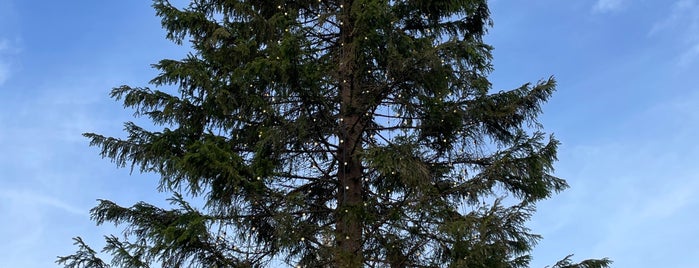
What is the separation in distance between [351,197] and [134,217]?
289cm

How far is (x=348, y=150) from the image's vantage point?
9.74 meters

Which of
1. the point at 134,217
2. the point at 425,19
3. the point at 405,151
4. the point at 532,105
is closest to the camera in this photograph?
the point at 405,151

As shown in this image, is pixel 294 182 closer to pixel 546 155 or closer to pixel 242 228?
pixel 242 228

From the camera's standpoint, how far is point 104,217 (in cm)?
943

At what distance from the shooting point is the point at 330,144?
970 centimetres

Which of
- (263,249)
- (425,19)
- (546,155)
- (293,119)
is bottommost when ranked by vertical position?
(263,249)

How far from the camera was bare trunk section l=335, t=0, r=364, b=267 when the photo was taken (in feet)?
29.0

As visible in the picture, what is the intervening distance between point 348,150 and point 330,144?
266 mm

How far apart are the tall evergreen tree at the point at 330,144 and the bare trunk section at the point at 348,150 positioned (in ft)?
0.07

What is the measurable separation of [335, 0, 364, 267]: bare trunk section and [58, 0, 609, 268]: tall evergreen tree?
2 centimetres

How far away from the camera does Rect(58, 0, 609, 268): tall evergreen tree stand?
8367mm

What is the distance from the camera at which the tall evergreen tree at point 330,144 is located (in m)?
8.37

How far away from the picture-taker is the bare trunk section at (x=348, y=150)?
8.83m

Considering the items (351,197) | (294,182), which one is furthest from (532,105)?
(294,182)
